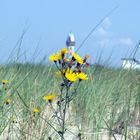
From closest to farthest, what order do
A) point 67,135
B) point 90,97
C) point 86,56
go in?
point 86,56
point 67,135
point 90,97

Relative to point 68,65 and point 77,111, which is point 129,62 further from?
point 77,111

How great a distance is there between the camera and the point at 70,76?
1699 millimetres

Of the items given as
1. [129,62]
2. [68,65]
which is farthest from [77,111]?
[68,65]

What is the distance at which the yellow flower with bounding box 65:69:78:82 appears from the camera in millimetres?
1697

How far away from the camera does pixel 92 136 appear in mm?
2006

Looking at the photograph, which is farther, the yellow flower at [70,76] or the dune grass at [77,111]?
the dune grass at [77,111]

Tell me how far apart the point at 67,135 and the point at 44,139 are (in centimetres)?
35

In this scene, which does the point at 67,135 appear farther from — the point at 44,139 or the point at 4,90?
the point at 4,90

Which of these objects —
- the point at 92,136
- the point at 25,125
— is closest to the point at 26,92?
the point at 25,125

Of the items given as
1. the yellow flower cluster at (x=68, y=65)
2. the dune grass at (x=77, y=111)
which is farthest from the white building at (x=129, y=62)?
the yellow flower cluster at (x=68, y=65)

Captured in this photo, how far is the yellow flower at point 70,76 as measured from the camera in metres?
1.70

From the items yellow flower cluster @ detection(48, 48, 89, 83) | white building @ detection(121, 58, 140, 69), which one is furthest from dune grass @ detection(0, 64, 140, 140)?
yellow flower cluster @ detection(48, 48, 89, 83)

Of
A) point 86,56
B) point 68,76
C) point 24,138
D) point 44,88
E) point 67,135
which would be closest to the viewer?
point 68,76

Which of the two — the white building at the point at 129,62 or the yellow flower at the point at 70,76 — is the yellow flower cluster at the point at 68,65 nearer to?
the yellow flower at the point at 70,76
